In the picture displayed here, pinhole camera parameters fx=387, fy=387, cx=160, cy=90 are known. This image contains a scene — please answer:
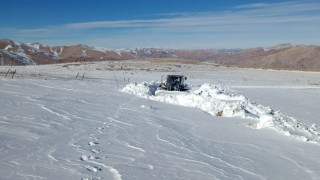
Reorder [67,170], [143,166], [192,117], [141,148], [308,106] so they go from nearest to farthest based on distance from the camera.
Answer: [67,170]
[143,166]
[141,148]
[192,117]
[308,106]

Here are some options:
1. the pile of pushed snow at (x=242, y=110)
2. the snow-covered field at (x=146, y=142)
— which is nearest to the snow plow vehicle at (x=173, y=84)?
the pile of pushed snow at (x=242, y=110)

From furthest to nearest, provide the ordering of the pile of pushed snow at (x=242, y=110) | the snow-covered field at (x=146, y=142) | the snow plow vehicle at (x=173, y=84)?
the snow plow vehicle at (x=173, y=84)
the pile of pushed snow at (x=242, y=110)
the snow-covered field at (x=146, y=142)

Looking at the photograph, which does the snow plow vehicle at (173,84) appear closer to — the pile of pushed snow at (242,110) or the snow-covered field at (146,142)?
the pile of pushed snow at (242,110)

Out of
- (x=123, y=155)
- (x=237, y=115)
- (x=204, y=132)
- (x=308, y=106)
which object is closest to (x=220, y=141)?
(x=204, y=132)

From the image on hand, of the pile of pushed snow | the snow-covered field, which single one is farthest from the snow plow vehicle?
the snow-covered field

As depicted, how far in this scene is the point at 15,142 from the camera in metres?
8.70

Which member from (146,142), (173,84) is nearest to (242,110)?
(146,142)

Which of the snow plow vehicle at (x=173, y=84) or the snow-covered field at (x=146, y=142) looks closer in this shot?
the snow-covered field at (x=146, y=142)

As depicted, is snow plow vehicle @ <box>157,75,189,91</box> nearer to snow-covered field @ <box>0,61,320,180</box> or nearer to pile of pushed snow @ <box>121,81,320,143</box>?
pile of pushed snow @ <box>121,81,320,143</box>

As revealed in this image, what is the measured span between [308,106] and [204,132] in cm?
1335

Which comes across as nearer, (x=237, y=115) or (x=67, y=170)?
(x=67, y=170)

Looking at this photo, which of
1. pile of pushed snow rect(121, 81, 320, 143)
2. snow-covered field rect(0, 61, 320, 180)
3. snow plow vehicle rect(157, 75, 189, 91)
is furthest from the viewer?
snow plow vehicle rect(157, 75, 189, 91)

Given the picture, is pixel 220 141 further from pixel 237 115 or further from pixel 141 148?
pixel 237 115

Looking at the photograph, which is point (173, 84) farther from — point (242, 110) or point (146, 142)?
point (146, 142)
